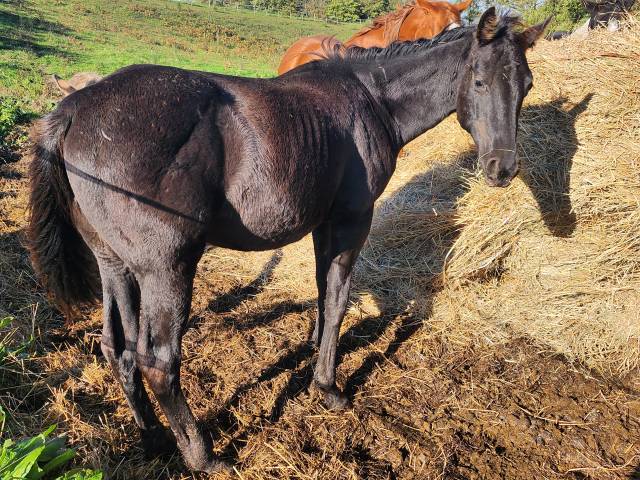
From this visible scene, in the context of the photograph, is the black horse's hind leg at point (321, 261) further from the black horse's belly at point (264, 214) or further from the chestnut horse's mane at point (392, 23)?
the chestnut horse's mane at point (392, 23)

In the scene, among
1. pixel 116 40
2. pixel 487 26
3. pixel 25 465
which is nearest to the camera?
pixel 25 465

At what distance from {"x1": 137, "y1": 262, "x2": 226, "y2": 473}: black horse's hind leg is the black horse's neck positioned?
5.57 ft

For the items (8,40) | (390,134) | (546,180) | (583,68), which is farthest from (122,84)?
(8,40)

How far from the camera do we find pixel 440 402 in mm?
2959

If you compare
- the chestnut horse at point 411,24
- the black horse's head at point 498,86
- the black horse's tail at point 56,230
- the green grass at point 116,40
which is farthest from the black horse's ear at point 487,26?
the green grass at point 116,40

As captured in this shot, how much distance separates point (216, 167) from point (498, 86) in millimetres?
1743

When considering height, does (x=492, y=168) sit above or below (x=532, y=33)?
below

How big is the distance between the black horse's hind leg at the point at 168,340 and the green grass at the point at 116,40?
9203 mm

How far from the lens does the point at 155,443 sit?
2381 mm

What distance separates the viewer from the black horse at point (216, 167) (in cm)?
182

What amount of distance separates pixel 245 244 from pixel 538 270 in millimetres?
3129

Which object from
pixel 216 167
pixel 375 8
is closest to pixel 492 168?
pixel 216 167

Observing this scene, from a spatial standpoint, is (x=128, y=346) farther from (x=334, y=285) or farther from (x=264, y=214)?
(x=334, y=285)

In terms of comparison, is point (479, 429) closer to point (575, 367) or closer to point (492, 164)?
point (575, 367)
